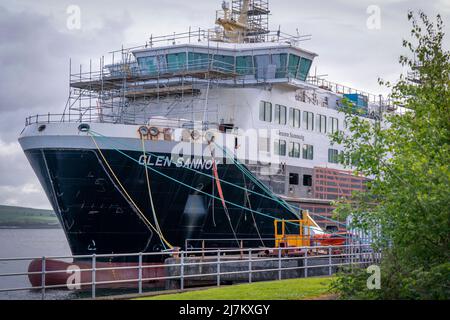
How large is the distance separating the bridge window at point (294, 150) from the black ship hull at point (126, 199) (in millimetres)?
6047

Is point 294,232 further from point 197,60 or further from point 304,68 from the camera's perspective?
point 197,60

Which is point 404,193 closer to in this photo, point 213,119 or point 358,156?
point 358,156

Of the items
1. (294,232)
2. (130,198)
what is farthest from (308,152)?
(130,198)

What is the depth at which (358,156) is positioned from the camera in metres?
16.5

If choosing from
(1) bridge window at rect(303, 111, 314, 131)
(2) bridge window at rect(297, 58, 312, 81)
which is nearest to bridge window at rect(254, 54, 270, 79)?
(2) bridge window at rect(297, 58, 312, 81)

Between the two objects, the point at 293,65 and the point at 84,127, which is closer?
the point at 84,127

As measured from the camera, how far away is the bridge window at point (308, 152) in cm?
3943

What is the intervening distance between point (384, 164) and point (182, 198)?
1594cm

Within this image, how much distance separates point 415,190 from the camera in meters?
14.8

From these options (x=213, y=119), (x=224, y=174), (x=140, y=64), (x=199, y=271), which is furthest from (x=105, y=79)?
(x=199, y=271)

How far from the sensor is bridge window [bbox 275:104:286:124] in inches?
1473

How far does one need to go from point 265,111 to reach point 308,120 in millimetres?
3847

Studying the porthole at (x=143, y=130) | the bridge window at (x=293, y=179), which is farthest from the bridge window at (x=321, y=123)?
the porthole at (x=143, y=130)

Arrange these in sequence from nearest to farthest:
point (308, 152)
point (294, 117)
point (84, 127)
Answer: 1. point (84, 127)
2. point (294, 117)
3. point (308, 152)
